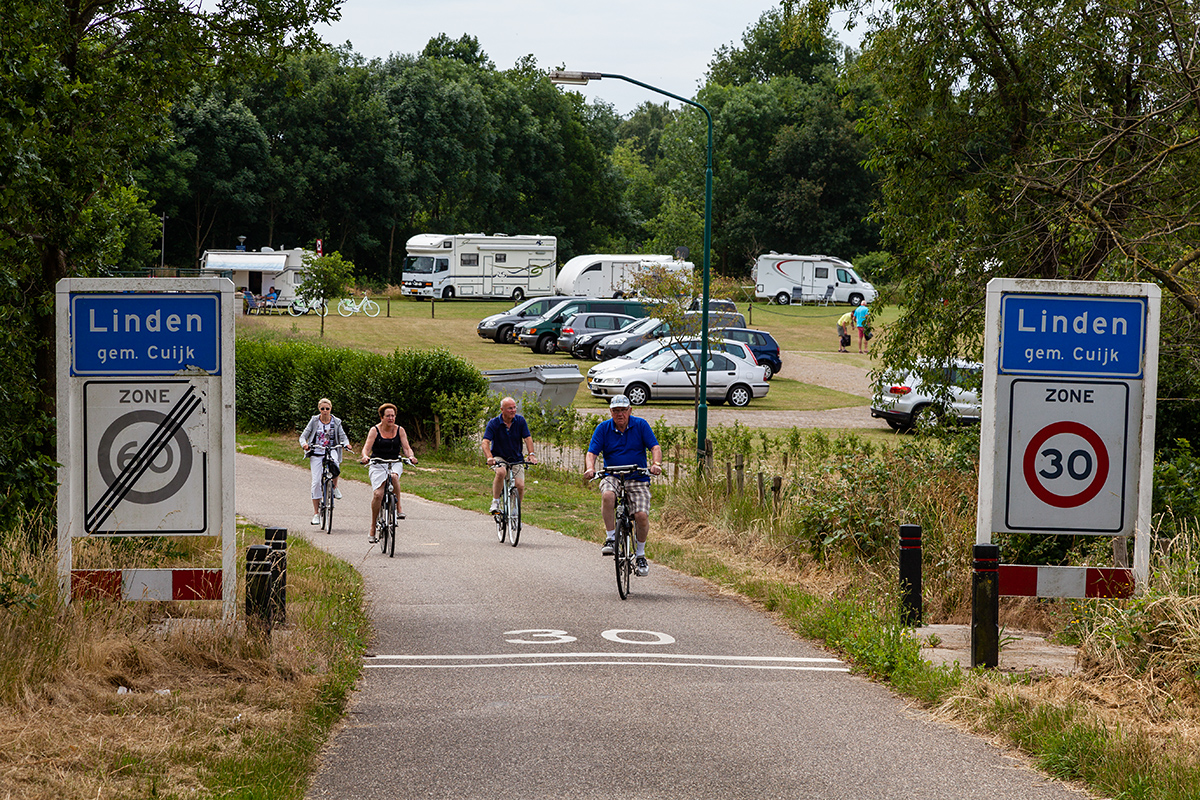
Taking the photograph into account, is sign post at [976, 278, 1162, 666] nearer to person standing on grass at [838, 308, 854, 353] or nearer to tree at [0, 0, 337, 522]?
tree at [0, 0, 337, 522]

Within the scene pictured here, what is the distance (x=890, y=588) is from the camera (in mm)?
9773

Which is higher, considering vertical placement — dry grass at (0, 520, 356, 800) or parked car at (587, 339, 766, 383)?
parked car at (587, 339, 766, 383)

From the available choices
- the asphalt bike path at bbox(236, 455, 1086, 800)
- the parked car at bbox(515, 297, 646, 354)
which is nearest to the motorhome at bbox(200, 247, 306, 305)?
the parked car at bbox(515, 297, 646, 354)

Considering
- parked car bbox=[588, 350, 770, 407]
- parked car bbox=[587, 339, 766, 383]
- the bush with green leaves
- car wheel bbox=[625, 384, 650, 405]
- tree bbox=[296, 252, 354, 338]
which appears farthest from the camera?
tree bbox=[296, 252, 354, 338]

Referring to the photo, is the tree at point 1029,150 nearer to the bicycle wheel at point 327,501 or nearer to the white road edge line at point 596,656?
the white road edge line at point 596,656

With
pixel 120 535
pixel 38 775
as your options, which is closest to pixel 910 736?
pixel 38 775

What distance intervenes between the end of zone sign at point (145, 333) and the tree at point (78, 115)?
0.53 meters

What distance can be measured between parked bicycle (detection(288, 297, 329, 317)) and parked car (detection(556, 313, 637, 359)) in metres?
8.28

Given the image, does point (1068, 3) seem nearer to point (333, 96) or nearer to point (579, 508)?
point (579, 508)

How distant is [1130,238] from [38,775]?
10.5 m

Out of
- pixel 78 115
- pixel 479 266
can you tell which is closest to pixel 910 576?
pixel 78 115

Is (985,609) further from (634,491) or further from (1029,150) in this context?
(1029,150)

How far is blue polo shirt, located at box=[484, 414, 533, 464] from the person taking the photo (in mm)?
14289

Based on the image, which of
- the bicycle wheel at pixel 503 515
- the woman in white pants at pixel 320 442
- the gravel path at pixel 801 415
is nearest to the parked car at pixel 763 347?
the gravel path at pixel 801 415
